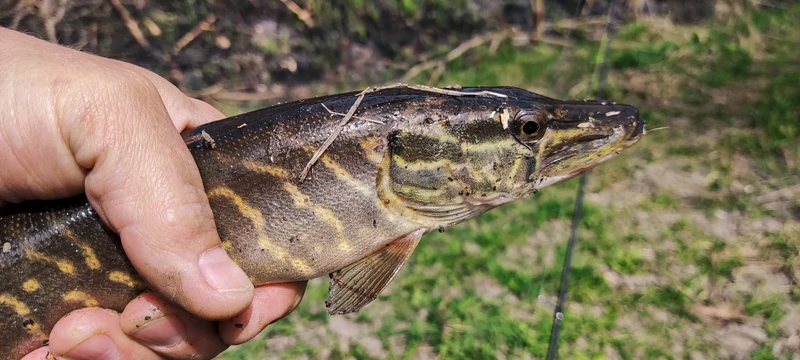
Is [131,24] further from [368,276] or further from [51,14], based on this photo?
[368,276]

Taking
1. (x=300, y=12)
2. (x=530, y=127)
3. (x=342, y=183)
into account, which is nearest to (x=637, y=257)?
(x=530, y=127)

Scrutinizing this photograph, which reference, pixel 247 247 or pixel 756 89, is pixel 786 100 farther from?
pixel 247 247

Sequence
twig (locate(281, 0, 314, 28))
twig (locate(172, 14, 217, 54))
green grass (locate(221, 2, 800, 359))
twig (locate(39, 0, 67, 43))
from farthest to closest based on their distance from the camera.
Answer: twig (locate(281, 0, 314, 28)), twig (locate(172, 14, 217, 54)), twig (locate(39, 0, 67, 43)), green grass (locate(221, 2, 800, 359))

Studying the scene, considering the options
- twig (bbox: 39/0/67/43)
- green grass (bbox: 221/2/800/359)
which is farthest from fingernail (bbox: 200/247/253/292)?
twig (bbox: 39/0/67/43)

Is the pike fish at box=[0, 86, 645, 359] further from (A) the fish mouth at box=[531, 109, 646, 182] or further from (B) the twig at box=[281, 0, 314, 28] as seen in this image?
(B) the twig at box=[281, 0, 314, 28]

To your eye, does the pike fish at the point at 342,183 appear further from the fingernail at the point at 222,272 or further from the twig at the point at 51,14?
the twig at the point at 51,14

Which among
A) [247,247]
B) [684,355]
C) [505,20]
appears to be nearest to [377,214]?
[247,247]

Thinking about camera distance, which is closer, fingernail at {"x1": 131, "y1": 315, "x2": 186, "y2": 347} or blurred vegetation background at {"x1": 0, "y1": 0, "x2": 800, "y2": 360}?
fingernail at {"x1": 131, "y1": 315, "x2": 186, "y2": 347}
